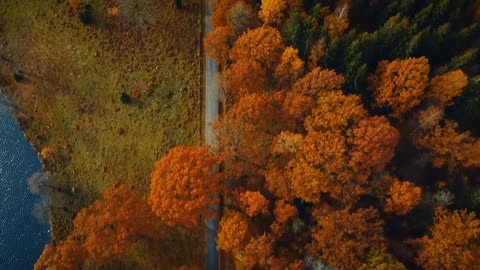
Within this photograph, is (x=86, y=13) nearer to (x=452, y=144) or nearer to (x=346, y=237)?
(x=346, y=237)

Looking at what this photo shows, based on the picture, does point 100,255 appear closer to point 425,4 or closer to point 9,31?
point 9,31

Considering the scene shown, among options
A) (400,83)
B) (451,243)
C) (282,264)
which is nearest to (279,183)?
(282,264)

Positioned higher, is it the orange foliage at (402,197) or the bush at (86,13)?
the bush at (86,13)

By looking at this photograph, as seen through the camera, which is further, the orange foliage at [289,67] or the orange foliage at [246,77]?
the orange foliage at [246,77]

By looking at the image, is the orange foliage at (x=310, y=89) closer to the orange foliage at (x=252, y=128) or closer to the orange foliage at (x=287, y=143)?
the orange foliage at (x=252, y=128)

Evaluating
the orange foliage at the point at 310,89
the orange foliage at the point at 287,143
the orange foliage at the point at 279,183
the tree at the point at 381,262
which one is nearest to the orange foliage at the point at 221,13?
the orange foliage at the point at 310,89

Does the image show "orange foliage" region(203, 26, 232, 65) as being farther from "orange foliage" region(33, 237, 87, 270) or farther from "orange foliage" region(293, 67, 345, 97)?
"orange foliage" region(33, 237, 87, 270)

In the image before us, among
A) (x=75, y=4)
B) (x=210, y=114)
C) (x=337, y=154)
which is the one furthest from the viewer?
(x=75, y=4)
